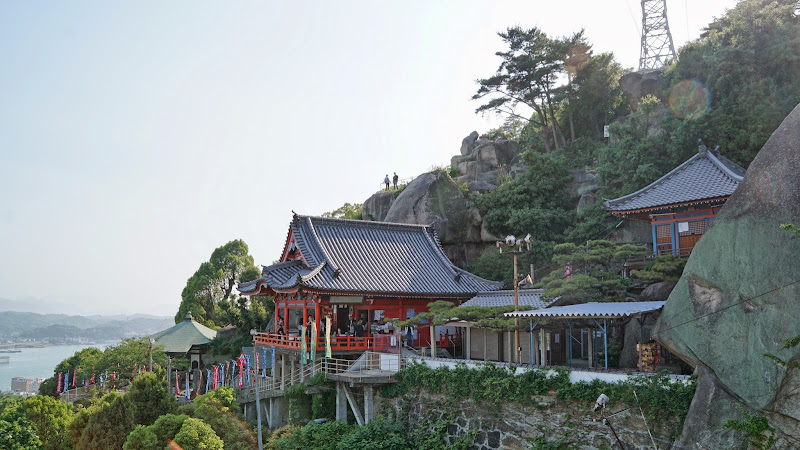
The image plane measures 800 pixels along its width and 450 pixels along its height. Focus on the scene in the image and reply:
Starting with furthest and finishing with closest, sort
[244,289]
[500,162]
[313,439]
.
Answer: [500,162], [244,289], [313,439]

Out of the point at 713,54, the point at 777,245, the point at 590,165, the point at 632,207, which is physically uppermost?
the point at 713,54

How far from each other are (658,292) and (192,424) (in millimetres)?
17530

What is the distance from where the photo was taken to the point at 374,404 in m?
23.5

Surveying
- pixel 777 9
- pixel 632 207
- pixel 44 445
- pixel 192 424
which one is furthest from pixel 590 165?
pixel 44 445

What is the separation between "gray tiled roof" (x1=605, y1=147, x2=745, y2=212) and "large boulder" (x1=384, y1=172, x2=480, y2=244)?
57.8 ft

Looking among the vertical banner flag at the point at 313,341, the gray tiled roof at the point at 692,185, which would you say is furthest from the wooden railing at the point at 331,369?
the gray tiled roof at the point at 692,185

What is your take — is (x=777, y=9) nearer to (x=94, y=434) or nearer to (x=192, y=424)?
(x=192, y=424)

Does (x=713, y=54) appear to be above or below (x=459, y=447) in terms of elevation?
above

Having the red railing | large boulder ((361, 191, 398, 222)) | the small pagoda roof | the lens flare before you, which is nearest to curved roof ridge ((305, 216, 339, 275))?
Result: the red railing

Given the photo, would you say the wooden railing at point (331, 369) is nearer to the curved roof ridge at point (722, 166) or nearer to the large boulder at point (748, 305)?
the large boulder at point (748, 305)

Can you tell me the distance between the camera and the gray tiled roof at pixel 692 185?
23000 millimetres

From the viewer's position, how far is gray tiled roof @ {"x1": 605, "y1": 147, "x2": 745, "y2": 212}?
75.5 feet

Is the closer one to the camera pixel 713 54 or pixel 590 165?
pixel 713 54

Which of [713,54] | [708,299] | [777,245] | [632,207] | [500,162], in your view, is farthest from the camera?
[500,162]
